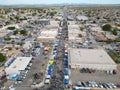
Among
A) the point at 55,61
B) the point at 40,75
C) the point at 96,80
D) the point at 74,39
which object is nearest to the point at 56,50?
the point at 55,61

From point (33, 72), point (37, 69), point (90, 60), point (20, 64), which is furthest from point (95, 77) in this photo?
point (20, 64)

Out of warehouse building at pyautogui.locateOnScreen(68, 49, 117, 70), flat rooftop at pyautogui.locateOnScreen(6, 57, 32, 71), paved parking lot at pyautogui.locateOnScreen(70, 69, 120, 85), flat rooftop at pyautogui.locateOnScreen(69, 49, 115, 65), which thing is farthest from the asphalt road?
flat rooftop at pyautogui.locateOnScreen(6, 57, 32, 71)

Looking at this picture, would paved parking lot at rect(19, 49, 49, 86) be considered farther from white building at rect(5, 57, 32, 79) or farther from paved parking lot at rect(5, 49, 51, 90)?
white building at rect(5, 57, 32, 79)

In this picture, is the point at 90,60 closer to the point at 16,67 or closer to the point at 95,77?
the point at 95,77

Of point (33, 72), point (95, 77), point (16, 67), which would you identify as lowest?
point (95, 77)

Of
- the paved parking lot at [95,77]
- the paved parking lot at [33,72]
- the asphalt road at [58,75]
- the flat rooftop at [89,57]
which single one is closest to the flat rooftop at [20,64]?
the paved parking lot at [33,72]

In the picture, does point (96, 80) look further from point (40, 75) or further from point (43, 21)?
point (43, 21)
